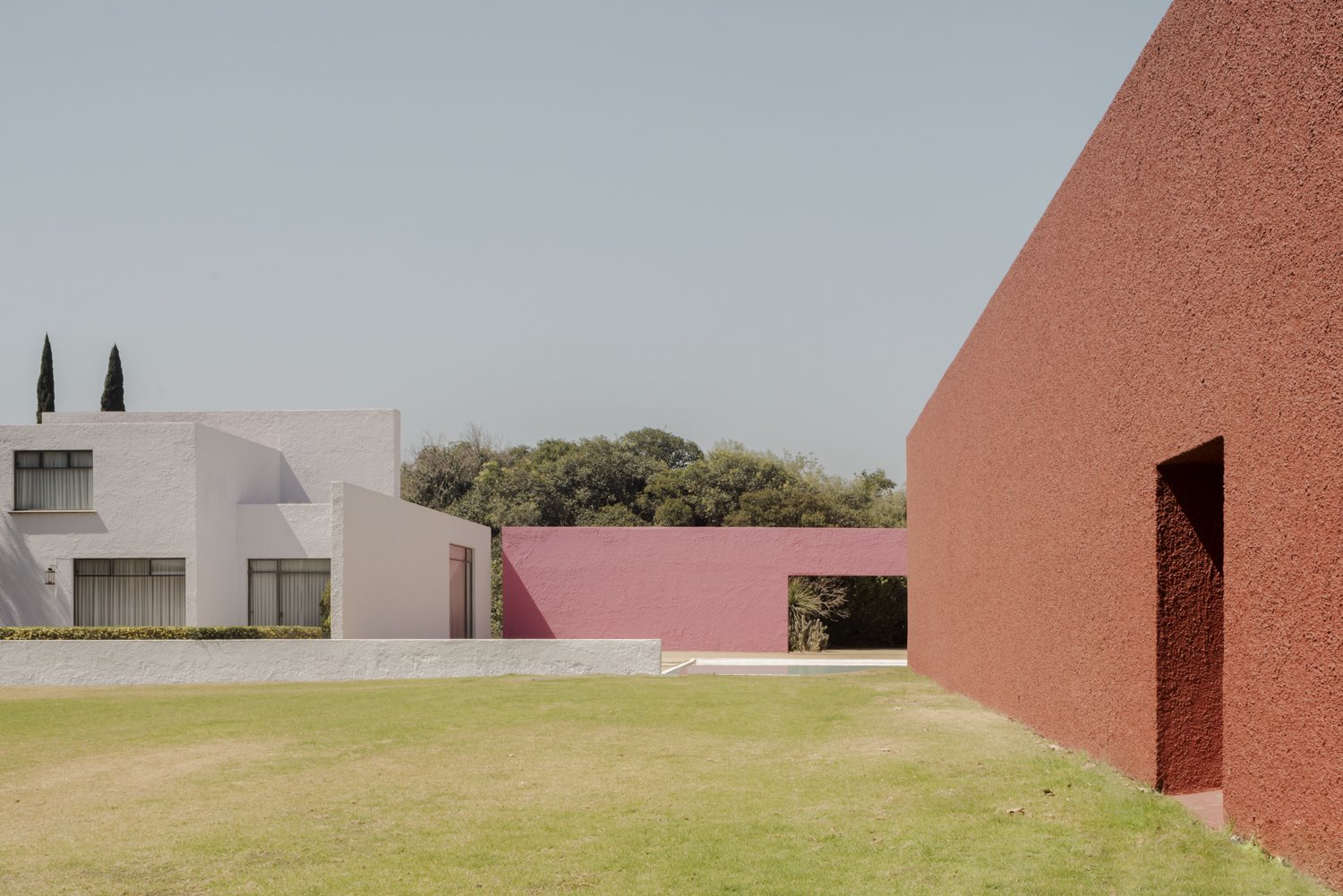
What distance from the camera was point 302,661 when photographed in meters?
20.2

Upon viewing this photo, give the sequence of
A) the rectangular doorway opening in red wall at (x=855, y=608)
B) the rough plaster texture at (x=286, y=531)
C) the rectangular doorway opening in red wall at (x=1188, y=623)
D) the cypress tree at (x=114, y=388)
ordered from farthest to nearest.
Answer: the cypress tree at (x=114, y=388), the rectangular doorway opening in red wall at (x=855, y=608), the rough plaster texture at (x=286, y=531), the rectangular doorway opening in red wall at (x=1188, y=623)

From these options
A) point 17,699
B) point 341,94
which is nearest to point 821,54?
point 341,94

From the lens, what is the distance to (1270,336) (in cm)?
509

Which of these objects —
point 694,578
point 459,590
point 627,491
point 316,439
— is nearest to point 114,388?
point 316,439

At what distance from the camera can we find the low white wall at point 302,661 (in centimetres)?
2012

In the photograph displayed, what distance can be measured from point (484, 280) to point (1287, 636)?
87.2 feet

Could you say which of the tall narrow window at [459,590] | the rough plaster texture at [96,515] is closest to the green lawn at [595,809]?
the rough plaster texture at [96,515]

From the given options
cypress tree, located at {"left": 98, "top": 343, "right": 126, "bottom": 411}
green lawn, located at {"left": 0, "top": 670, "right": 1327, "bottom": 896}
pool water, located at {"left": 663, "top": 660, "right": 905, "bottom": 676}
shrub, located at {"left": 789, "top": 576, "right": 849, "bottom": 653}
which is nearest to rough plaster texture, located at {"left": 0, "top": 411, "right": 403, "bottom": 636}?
pool water, located at {"left": 663, "top": 660, "right": 905, "bottom": 676}

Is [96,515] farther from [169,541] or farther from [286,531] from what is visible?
[286,531]

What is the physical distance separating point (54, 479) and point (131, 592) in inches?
101

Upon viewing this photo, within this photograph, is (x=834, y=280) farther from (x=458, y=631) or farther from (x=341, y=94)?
(x=341, y=94)

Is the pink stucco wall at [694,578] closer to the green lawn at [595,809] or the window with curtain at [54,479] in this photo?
the window with curtain at [54,479]

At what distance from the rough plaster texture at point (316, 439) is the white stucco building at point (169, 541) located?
4048mm

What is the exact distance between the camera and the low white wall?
20.1m
